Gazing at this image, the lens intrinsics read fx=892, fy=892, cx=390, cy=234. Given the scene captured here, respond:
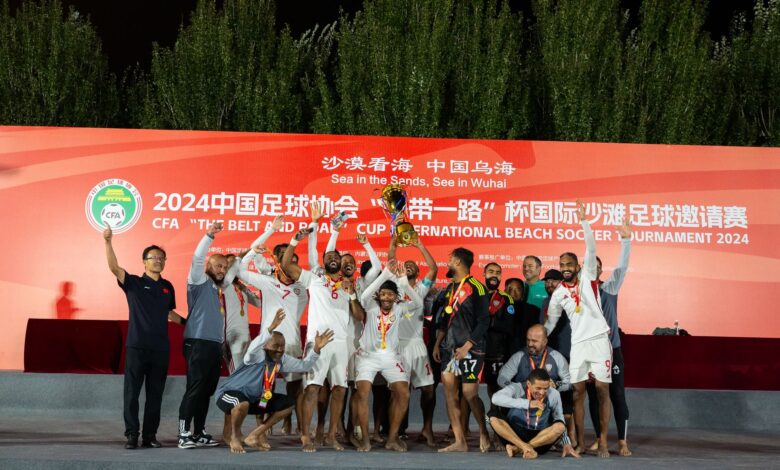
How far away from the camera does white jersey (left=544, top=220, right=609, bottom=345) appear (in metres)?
6.42

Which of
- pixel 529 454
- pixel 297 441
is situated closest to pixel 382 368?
pixel 297 441

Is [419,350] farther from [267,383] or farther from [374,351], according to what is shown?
[267,383]

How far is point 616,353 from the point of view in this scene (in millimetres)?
6656

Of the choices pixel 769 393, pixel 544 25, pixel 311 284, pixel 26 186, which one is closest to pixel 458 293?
pixel 311 284

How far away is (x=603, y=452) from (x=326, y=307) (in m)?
2.26

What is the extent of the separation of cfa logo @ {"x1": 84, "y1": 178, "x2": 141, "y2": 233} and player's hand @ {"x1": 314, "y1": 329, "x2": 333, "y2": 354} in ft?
16.1

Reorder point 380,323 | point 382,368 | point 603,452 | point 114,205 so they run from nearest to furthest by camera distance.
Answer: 1. point 603,452
2. point 382,368
3. point 380,323
4. point 114,205

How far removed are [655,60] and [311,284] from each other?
32.0ft

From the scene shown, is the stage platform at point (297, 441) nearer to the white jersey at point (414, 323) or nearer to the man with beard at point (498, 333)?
the man with beard at point (498, 333)

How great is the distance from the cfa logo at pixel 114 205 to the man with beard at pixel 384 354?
484 cm

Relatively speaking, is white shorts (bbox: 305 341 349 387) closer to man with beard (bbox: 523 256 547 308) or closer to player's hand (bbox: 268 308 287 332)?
player's hand (bbox: 268 308 287 332)

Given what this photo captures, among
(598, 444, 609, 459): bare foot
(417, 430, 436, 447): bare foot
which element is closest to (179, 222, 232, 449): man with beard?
(417, 430, 436, 447): bare foot

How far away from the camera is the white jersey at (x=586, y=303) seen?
642cm

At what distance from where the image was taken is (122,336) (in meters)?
9.23
